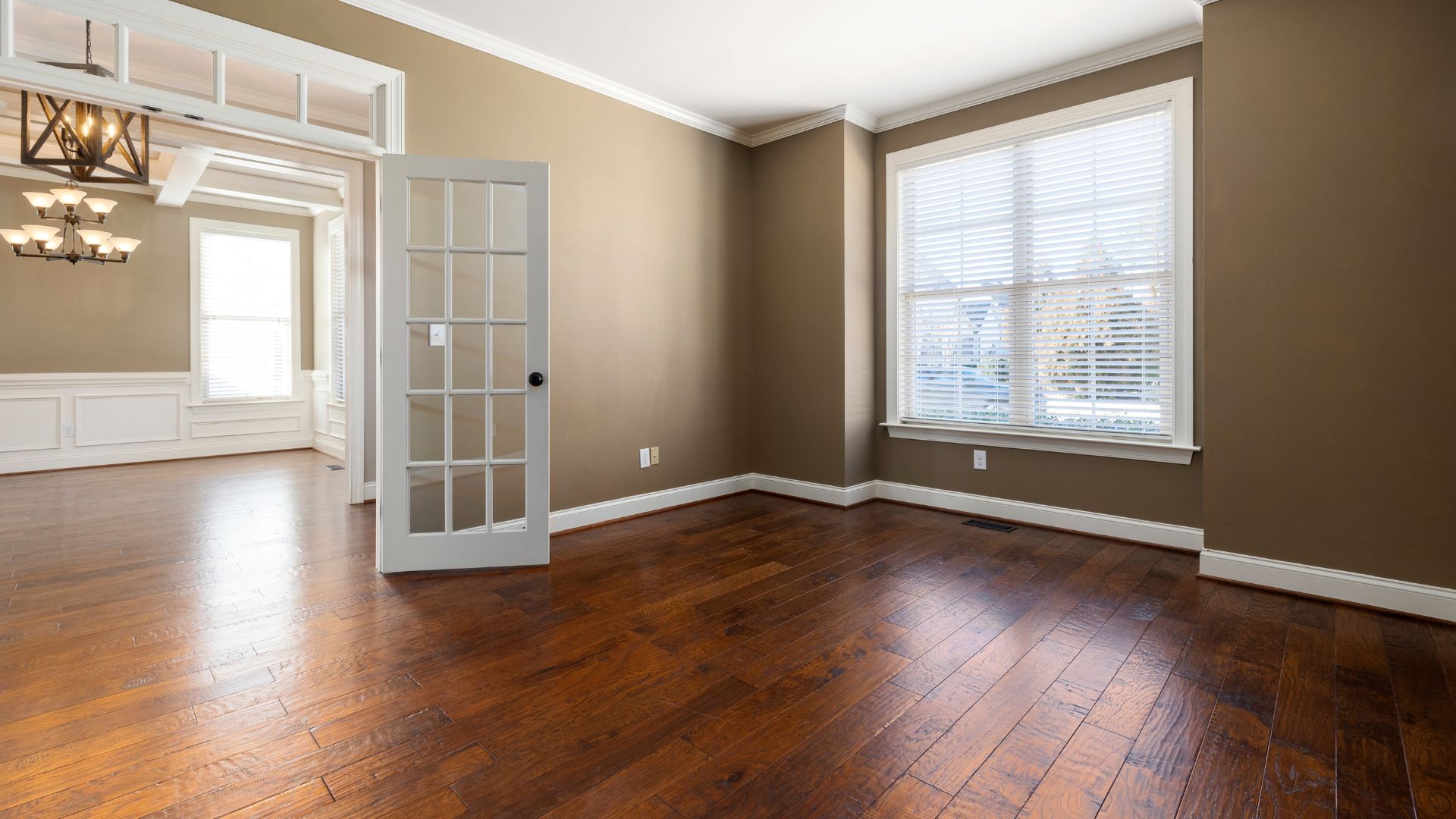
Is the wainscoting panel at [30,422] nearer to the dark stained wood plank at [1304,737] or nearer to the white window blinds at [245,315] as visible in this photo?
the white window blinds at [245,315]

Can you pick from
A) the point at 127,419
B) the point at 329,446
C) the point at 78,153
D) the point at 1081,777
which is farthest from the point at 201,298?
the point at 1081,777

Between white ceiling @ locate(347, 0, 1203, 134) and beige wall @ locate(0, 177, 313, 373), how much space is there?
5282mm

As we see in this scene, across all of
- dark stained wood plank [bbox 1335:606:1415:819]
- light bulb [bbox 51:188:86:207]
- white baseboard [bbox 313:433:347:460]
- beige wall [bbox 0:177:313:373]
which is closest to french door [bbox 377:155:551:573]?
dark stained wood plank [bbox 1335:606:1415:819]

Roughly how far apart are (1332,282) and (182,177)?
777 cm

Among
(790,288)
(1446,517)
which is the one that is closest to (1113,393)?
(1446,517)

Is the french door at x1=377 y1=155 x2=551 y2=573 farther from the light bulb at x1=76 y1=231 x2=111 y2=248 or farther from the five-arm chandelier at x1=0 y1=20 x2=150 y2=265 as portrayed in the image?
the light bulb at x1=76 y1=231 x2=111 y2=248

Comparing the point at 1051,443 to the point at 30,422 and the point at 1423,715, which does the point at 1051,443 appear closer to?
the point at 1423,715

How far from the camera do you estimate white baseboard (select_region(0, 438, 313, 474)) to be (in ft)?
19.1

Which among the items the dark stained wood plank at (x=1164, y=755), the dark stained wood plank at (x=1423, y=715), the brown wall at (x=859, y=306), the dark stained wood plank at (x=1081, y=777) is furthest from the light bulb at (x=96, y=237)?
the dark stained wood plank at (x=1423, y=715)

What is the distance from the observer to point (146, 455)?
21.4ft

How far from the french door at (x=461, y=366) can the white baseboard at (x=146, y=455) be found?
508 cm

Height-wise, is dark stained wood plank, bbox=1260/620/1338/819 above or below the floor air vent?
below

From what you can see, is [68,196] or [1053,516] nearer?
[1053,516]

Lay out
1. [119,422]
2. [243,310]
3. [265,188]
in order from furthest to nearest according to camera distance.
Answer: [243,310], [119,422], [265,188]
